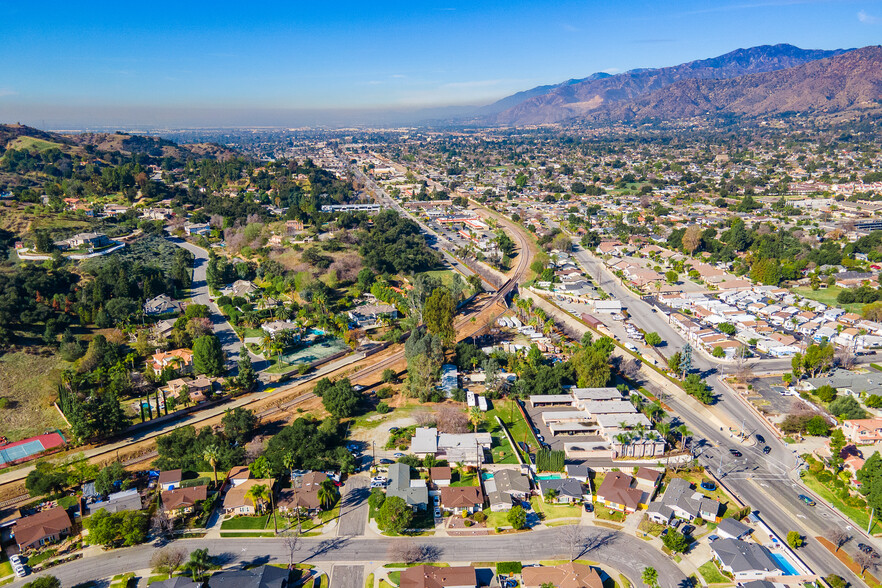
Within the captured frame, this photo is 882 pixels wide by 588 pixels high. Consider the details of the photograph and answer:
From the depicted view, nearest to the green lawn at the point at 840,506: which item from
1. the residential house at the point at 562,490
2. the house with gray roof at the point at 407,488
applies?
the residential house at the point at 562,490

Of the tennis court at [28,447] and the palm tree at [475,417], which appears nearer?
the tennis court at [28,447]

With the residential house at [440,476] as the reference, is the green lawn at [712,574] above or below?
below

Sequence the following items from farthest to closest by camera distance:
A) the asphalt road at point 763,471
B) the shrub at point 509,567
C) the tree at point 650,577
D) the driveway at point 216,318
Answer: the driveway at point 216,318 → the asphalt road at point 763,471 → the shrub at point 509,567 → the tree at point 650,577

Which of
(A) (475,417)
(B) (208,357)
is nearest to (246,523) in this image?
(A) (475,417)

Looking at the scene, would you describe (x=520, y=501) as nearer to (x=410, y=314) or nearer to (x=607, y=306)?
(x=410, y=314)

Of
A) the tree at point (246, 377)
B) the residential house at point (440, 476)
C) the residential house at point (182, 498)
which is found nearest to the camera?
the residential house at point (182, 498)

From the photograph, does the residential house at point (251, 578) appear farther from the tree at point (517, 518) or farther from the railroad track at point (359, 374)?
the railroad track at point (359, 374)
